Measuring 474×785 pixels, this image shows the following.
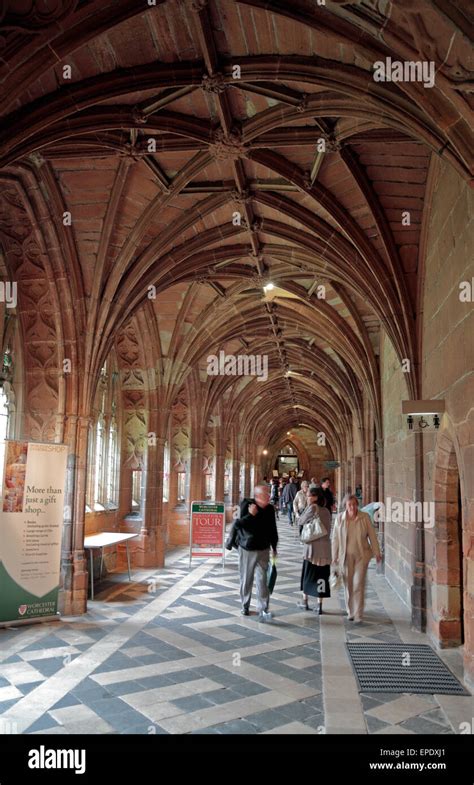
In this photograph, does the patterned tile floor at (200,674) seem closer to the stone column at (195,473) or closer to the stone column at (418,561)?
the stone column at (418,561)

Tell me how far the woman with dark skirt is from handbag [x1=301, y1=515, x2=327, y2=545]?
0.06m

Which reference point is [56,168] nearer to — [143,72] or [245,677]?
[143,72]

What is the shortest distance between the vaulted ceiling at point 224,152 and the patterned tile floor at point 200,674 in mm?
3357

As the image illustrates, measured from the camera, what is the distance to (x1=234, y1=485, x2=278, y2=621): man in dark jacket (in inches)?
291

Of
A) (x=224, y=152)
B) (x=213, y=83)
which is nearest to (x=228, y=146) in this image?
(x=224, y=152)

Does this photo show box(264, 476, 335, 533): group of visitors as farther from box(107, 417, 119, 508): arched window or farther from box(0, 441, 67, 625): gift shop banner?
box(107, 417, 119, 508): arched window

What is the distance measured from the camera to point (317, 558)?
24.9ft

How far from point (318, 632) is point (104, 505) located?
A: 235 inches

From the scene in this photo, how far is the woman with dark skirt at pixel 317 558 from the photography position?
7.58m

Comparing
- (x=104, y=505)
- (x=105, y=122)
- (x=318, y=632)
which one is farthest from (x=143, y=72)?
(x=104, y=505)

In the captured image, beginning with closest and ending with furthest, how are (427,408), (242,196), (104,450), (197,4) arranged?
(197,4), (427,408), (242,196), (104,450)

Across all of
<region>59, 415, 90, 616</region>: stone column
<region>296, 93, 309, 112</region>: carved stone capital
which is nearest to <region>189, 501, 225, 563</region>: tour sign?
<region>59, 415, 90, 616</region>: stone column

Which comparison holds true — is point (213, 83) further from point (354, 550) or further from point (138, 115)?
point (354, 550)

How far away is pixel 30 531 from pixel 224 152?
4.82 m
